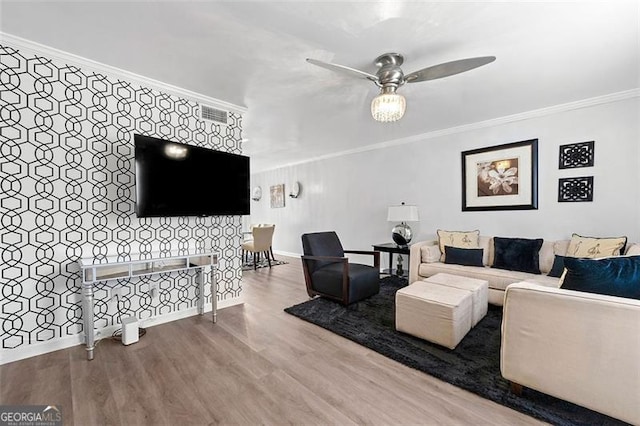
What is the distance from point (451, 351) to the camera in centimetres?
225

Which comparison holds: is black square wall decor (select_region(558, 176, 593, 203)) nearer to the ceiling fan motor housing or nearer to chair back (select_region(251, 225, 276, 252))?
the ceiling fan motor housing

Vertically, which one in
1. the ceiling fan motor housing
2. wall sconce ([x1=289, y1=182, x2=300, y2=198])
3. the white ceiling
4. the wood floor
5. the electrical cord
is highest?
the white ceiling

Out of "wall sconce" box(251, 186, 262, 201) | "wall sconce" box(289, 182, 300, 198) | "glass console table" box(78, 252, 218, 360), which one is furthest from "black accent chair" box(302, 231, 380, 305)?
"wall sconce" box(251, 186, 262, 201)

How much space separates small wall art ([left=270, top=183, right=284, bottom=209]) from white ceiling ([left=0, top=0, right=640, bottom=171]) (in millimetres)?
4354

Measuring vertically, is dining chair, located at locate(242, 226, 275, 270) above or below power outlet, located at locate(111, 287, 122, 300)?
above

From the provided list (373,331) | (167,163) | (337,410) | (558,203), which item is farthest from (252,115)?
(558,203)

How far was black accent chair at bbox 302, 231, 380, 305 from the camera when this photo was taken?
3.24 metres

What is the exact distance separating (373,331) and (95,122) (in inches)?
130

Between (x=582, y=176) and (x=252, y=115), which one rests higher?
(x=252, y=115)

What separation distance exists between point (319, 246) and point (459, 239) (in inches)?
81.0

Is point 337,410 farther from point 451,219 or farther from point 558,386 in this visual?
point 451,219

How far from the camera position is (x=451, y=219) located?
4371 millimetres

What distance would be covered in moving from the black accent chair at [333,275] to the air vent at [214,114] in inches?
71.6

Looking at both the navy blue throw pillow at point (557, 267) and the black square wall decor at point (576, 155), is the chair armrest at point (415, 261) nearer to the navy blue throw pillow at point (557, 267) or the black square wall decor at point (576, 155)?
the navy blue throw pillow at point (557, 267)
